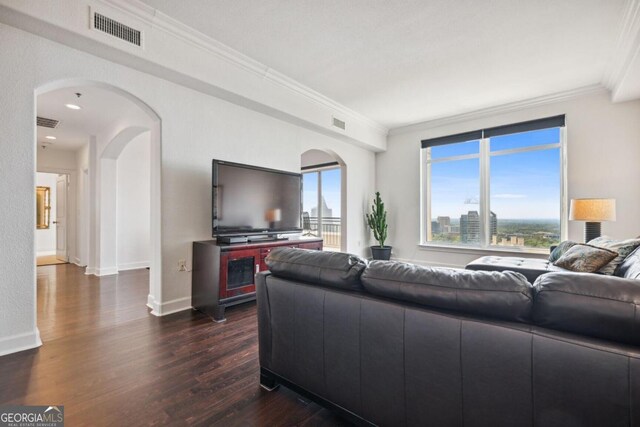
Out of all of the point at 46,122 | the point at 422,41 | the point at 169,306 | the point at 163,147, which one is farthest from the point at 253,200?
the point at 46,122

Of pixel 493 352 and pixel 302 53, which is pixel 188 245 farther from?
pixel 493 352

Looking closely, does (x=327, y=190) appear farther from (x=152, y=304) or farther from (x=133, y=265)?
(x=152, y=304)

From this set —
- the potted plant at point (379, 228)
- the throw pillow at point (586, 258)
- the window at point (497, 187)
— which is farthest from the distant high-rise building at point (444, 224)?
the throw pillow at point (586, 258)

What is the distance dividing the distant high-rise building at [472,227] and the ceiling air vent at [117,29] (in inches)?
203

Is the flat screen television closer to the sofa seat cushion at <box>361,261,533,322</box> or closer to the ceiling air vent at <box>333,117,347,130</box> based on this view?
the ceiling air vent at <box>333,117,347,130</box>

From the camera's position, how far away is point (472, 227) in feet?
16.6

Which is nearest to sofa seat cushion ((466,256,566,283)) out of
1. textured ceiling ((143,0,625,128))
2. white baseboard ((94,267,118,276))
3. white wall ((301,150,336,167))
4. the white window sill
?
the white window sill

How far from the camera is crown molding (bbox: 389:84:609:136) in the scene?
3.98 m

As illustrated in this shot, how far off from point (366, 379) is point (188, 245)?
2.56 m

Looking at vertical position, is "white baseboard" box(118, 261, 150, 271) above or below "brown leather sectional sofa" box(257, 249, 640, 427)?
below

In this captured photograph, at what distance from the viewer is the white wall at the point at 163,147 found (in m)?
2.12

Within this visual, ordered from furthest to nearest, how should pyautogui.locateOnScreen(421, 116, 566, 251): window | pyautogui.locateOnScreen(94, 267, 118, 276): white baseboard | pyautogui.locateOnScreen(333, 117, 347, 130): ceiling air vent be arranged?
pyautogui.locateOnScreen(94, 267, 118, 276): white baseboard < pyautogui.locateOnScreen(333, 117, 347, 130): ceiling air vent < pyautogui.locateOnScreen(421, 116, 566, 251): window

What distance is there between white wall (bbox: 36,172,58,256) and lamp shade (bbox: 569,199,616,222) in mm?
10565

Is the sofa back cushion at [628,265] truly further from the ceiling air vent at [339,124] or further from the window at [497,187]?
the ceiling air vent at [339,124]
